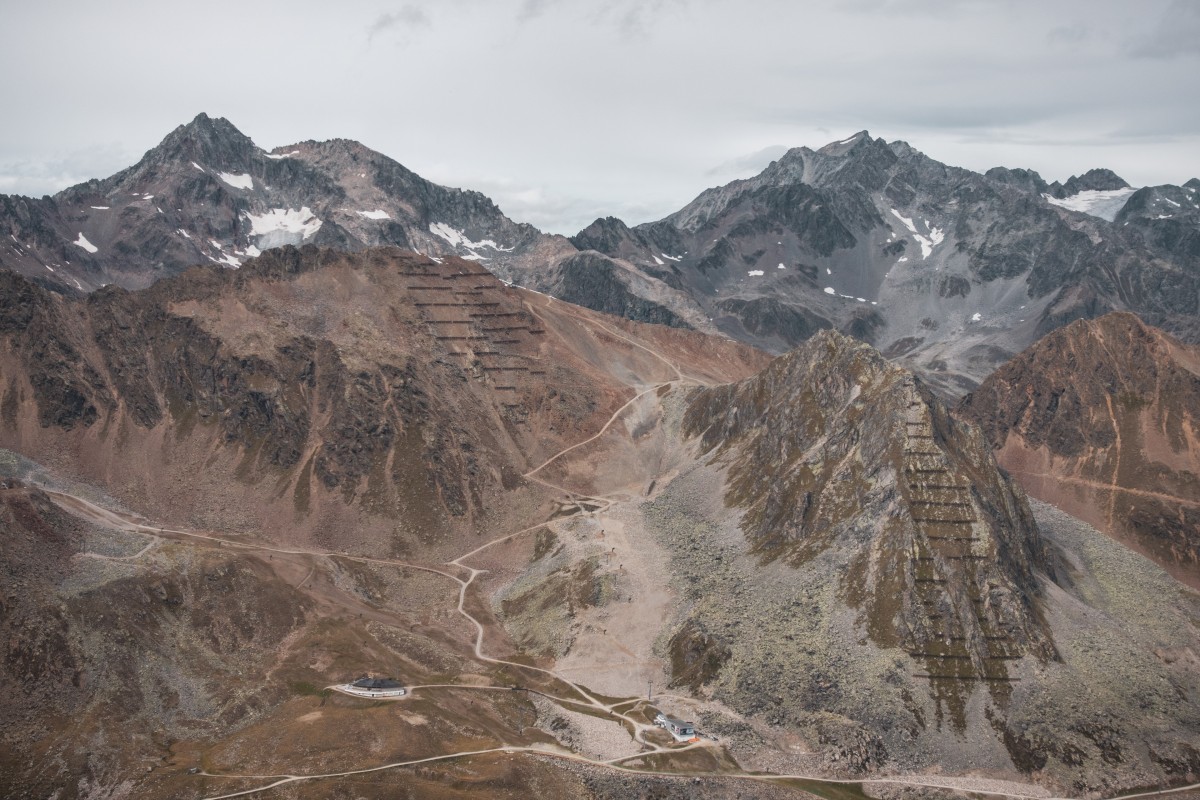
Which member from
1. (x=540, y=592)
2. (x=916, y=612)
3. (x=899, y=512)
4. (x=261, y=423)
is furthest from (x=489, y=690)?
(x=261, y=423)

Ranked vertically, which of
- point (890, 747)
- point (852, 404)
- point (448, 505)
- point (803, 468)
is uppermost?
point (852, 404)

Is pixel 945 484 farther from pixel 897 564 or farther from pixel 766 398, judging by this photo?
pixel 766 398

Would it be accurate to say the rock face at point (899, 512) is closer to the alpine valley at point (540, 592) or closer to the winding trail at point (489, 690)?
the alpine valley at point (540, 592)

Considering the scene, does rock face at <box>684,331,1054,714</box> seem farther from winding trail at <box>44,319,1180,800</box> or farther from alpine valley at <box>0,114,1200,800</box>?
winding trail at <box>44,319,1180,800</box>

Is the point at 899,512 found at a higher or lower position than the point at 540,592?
higher

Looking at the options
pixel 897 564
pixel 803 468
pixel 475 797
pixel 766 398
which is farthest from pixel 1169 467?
pixel 475 797

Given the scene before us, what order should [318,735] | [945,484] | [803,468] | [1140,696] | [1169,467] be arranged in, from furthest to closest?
[1169,467] < [803,468] < [945,484] < [1140,696] < [318,735]

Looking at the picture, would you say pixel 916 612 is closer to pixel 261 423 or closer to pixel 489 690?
pixel 489 690

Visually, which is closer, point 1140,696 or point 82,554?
point 1140,696

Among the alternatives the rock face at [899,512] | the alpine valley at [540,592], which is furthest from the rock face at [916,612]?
the alpine valley at [540,592]
